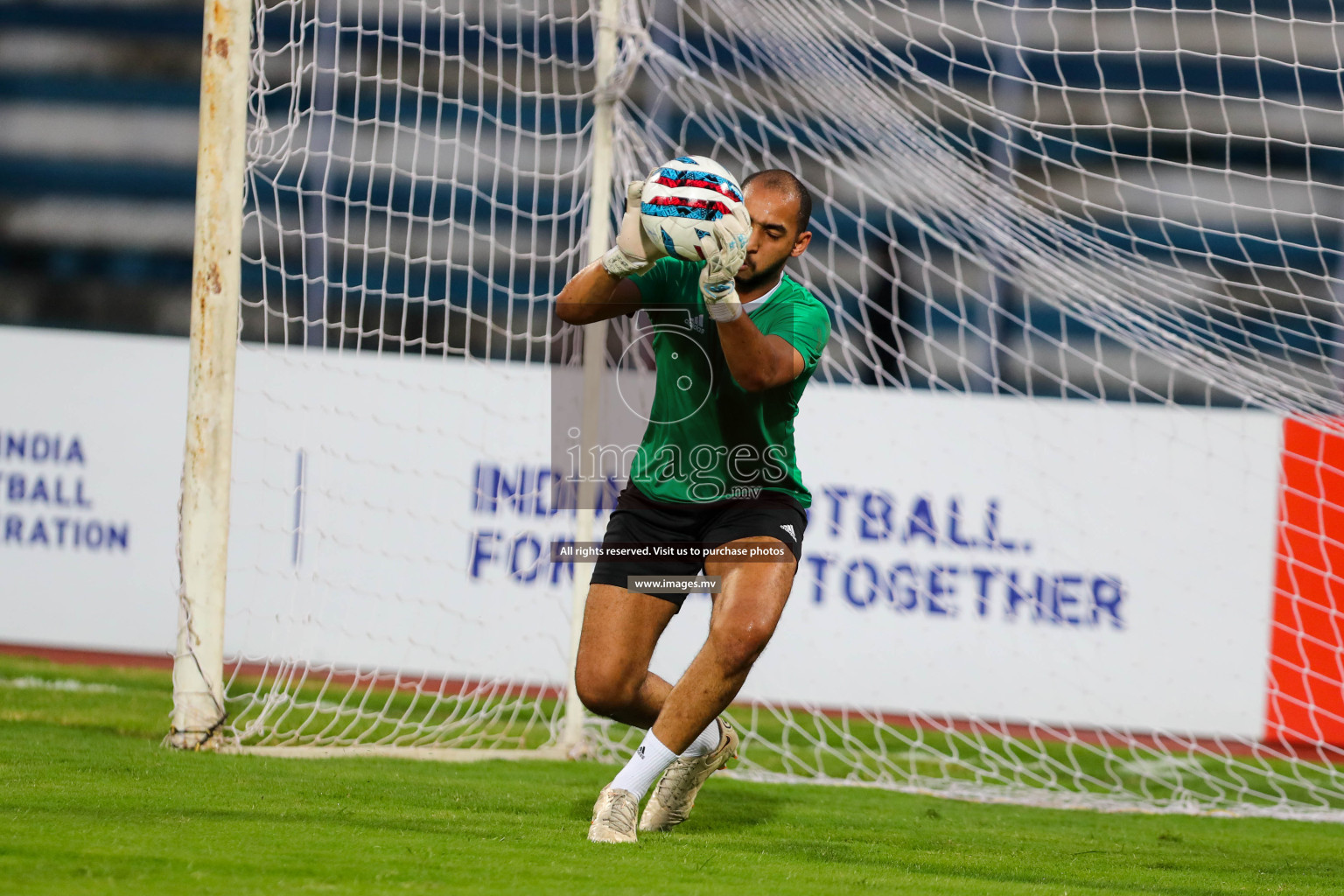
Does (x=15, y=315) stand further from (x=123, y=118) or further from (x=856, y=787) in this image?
(x=856, y=787)

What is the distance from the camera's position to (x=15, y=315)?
11328 mm

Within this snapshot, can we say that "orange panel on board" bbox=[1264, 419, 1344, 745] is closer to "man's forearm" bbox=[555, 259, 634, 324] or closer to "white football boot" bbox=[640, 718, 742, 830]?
"white football boot" bbox=[640, 718, 742, 830]

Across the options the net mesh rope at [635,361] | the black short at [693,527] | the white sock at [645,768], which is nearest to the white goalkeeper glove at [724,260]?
the black short at [693,527]

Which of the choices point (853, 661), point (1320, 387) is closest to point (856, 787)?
point (853, 661)

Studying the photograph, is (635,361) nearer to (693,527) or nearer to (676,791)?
(693,527)

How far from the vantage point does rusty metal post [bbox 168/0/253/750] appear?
455cm

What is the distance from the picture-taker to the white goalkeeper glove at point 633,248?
3.25 meters

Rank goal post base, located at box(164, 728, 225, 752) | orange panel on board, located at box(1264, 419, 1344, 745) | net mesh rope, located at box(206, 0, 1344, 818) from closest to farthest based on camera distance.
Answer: goal post base, located at box(164, 728, 225, 752) → net mesh rope, located at box(206, 0, 1344, 818) → orange panel on board, located at box(1264, 419, 1344, 745)

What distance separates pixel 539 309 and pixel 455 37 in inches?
70.2

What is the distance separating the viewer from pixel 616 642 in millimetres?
3633

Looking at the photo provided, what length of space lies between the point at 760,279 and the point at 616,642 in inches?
40.3

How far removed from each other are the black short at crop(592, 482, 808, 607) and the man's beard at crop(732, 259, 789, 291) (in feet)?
1.79

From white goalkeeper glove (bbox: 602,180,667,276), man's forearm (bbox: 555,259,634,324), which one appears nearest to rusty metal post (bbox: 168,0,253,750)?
man's forearm (bbox: 555,259,634,324)

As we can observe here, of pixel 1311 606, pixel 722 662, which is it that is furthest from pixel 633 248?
pixel 1311 606
